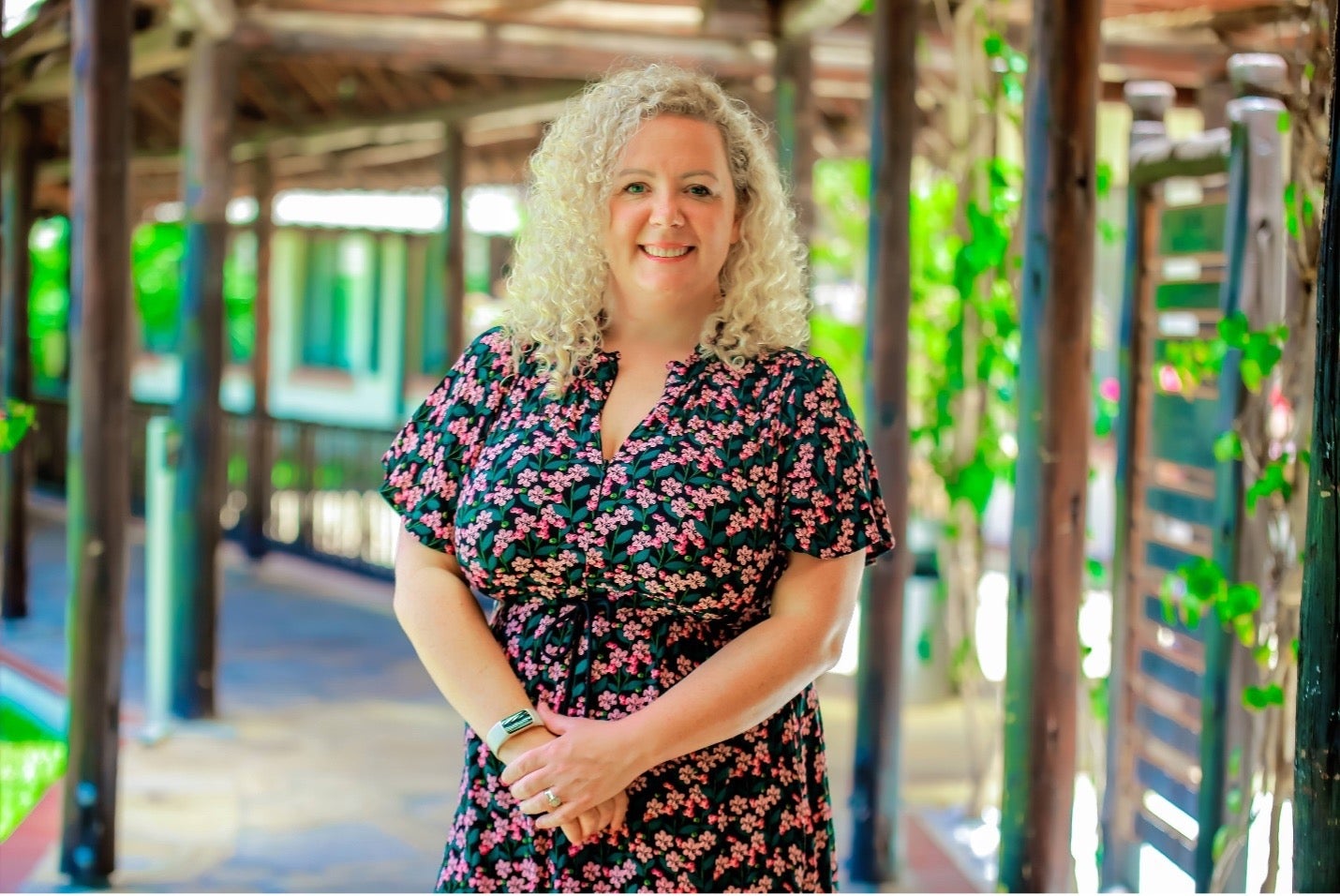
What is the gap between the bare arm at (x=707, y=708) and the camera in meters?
1.86

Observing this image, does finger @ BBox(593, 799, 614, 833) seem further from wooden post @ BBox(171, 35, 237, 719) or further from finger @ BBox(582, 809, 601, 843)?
wooden post @ BBox(171, 35, 237, 719)

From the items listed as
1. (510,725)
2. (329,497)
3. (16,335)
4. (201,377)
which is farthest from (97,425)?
(329,497)

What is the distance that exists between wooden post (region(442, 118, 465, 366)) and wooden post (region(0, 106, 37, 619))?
2.24 meters

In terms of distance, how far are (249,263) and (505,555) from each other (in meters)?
14.3

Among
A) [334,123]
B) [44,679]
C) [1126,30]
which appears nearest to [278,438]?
[334,123]

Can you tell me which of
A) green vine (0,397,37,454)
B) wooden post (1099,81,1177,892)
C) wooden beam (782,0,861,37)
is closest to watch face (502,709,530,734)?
green vine (0,397,37,454)

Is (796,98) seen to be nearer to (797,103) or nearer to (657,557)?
(797,103)

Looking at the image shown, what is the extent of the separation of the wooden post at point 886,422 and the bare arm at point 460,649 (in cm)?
239

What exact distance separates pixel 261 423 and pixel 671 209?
8.20 metres

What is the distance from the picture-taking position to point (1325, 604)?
5.78ft

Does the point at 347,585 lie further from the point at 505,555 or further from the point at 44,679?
the point at 505,555

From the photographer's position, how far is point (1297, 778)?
180 cm

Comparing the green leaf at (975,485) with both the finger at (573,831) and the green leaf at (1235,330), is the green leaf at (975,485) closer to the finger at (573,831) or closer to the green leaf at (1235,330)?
the green leaf at (1235,330)

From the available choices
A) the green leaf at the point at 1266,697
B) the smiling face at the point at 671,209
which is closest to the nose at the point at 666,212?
the smiling face at the point at 671,209
